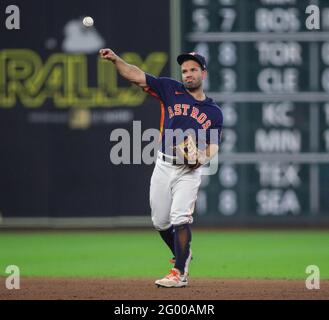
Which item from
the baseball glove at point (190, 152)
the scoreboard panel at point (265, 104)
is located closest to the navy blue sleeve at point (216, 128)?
the baseball glove at point (190, 152)

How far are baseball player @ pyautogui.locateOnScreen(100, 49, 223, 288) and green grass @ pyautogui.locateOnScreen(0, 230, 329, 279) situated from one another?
1372 millimetres

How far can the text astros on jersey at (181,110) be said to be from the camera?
7.30 metres

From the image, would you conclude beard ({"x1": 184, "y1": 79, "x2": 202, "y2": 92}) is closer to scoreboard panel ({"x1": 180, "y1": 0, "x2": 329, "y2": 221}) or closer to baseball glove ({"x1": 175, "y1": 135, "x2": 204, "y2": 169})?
baseball glove ({"x1": 175, "y1": 135, "x2": 204, "y2": 169})

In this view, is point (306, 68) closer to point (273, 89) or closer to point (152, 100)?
point (273, 89)

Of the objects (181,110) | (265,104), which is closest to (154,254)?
(265,104)

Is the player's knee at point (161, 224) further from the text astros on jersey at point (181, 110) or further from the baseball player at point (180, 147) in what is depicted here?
the text astros on jersey at point (181, 110)

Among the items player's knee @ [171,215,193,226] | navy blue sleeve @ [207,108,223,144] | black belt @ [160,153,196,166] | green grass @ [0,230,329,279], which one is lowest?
green grass @ [0,230,329,279]

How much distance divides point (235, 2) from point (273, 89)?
1.22 m

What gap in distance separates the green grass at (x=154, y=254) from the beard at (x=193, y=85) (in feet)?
6.42

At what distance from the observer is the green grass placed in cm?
900

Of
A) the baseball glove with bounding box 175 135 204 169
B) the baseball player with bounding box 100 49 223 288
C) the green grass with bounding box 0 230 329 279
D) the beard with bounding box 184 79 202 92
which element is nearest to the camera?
the baseball glove with bounding box 175 135 204 169

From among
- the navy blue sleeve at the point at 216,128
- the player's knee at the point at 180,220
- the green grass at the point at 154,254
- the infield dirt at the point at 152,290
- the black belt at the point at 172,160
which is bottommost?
the green grass at the point at 154,254

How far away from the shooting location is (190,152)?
280 inches

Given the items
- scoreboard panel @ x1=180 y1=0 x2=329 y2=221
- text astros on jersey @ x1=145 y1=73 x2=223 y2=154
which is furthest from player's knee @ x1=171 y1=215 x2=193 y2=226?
scoreboard panel @ x1=180 y1=0 x2=329 y2=221
